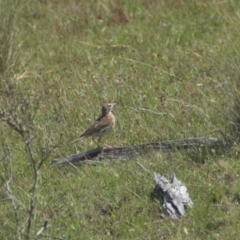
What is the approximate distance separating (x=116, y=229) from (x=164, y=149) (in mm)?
1172

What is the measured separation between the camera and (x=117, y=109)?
31.3ft

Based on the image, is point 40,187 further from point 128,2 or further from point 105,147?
point 128,2

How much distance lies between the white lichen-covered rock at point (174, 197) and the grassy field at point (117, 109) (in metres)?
0.07

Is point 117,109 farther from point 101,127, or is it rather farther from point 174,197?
point 174,197

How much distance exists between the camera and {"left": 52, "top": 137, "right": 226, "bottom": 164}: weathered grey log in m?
8.32

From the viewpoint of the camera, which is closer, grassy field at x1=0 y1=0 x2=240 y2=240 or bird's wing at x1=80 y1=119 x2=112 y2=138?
grassy field at x1=0 y1=0 x2=240 y2=240

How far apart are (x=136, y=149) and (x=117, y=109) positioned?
1.22m

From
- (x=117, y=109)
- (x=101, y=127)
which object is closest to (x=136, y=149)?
(x=101, y=127)

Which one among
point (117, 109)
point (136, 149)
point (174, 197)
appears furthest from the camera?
point (117, 109)

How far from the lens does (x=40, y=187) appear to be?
806 centimetres

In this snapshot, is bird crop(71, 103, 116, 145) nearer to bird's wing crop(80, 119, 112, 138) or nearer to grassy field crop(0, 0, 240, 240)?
bird's wing crop(80, 119, 112, 138)

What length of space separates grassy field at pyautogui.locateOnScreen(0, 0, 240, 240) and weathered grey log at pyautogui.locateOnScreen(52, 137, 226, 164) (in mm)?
101

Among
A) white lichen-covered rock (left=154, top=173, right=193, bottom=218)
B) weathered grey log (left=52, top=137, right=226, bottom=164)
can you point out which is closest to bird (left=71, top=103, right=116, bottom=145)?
weathered grey log (left=52, top=137, right=226, bottom=164)

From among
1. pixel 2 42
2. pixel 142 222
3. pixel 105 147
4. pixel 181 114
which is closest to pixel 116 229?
pixel 142 222
